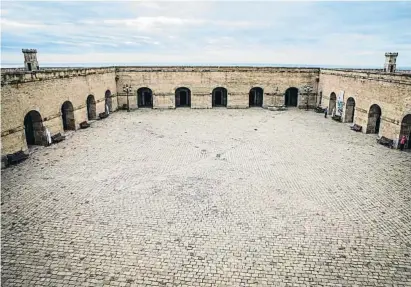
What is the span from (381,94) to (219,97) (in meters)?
17.8

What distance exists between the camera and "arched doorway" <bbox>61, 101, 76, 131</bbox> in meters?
22.0

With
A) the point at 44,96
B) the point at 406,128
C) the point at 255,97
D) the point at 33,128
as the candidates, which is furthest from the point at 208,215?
the point at 255,97

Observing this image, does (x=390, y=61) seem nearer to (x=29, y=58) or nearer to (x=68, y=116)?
(x=68, y=116)

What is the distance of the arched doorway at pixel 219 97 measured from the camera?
1324 inches

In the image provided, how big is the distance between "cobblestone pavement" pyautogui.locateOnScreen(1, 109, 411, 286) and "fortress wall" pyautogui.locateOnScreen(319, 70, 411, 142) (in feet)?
6.72

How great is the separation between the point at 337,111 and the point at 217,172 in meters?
16.6

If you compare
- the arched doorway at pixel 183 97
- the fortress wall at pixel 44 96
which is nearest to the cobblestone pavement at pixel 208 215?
the fortress wall at pixel 44 96

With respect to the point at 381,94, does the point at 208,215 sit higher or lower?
lower

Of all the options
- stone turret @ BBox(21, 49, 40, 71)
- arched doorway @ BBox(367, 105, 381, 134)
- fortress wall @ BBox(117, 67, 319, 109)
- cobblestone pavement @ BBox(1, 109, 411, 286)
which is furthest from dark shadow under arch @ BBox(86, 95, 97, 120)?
arched doorway @ BBox(367, 105, 381, 134)

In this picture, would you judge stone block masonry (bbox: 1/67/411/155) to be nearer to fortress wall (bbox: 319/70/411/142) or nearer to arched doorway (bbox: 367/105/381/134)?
fortress wall (bbox: 319/70/411/142)

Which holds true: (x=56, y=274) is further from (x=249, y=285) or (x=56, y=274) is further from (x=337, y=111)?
(x=337, y=111)

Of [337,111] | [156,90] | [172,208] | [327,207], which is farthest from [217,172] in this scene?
[156,90]

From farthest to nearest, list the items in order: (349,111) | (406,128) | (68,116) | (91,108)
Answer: (91,108)
(349,111)
(68,116)
(406,128)

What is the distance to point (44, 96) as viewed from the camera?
18.5 meters
